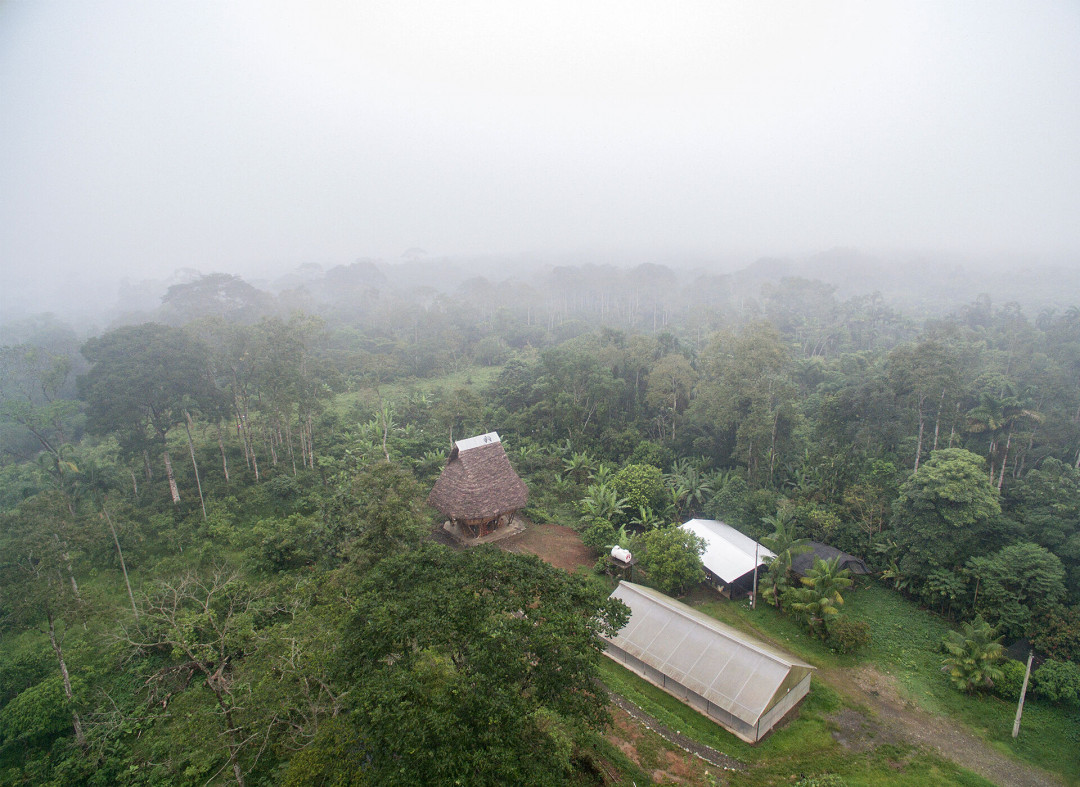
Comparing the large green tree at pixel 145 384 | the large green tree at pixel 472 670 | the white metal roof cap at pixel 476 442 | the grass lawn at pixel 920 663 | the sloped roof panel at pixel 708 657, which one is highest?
the large green tree at pixel 145 384

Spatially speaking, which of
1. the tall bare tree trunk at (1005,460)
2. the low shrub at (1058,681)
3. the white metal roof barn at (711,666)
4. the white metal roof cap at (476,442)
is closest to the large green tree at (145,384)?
the white metal roof cap at (476,442)

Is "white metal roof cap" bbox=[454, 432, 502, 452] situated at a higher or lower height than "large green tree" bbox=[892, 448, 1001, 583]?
higher

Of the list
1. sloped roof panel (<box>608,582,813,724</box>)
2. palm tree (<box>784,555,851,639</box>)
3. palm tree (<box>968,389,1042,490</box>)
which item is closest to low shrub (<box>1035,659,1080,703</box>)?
palm tree (<box>784,555,851,639</box>)

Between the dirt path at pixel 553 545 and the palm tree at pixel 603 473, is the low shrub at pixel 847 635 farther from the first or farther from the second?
the palm tree at pixel 603 473

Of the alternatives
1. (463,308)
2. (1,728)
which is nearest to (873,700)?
(1,728)

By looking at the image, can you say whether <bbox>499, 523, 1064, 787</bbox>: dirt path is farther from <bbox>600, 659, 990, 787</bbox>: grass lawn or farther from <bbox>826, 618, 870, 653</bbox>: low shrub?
<bbox>826, 618, 870, 653</bbox>: low shrub

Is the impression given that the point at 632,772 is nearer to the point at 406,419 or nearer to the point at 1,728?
the point at 1,728

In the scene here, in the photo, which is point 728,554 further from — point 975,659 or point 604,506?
point 975,659
